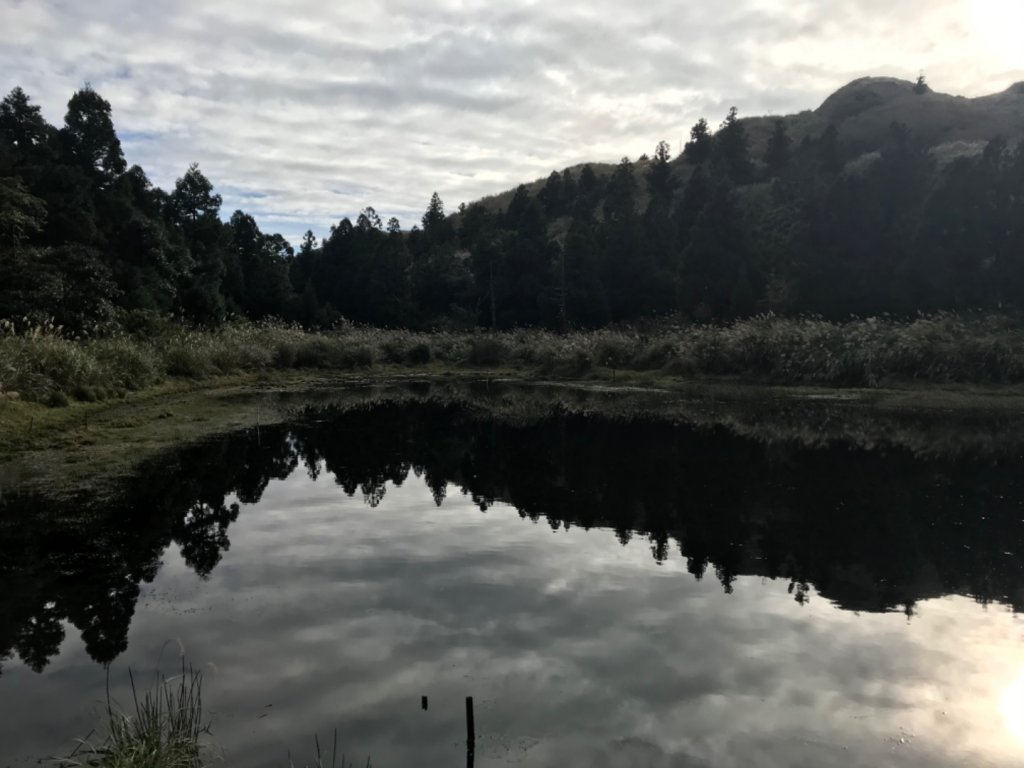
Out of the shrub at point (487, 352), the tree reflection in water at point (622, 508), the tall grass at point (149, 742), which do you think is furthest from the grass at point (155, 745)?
the shrub at point (487, 352)

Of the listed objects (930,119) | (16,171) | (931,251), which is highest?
(930,119)

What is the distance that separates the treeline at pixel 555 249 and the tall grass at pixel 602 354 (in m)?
3.75

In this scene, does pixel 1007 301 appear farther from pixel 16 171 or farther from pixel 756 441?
pixel 16 171

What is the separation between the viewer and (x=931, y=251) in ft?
112

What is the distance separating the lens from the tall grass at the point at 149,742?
3.45 m

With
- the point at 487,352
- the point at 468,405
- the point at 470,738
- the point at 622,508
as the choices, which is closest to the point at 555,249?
the point at 487,352

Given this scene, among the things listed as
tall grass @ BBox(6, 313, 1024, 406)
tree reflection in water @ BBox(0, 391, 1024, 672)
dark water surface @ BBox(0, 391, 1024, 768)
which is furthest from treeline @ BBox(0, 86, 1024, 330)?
dark water surface @ BBox(0, 391, 1024, 768)

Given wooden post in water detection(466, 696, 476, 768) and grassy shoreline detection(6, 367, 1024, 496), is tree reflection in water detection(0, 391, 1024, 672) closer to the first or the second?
grassy shoreline detection(6, 367, 1024, 496)

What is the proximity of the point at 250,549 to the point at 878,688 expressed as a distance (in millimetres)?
5764

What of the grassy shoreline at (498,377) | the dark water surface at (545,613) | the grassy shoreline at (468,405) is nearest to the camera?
the dark water surface at (545,613)

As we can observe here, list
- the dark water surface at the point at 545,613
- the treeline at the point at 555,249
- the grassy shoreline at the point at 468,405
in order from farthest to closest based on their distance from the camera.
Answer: the treeline at the point at 555,249
the grassy shoreline at the point at 468,405
the dark water surface at the point at 545,613

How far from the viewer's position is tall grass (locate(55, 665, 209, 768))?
11.3 ft

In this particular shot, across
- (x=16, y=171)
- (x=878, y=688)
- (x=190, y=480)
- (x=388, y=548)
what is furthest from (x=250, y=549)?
(x=16, y=171)

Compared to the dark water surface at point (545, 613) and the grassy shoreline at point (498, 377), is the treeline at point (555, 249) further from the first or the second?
the dark water surface at point (545, 613)
